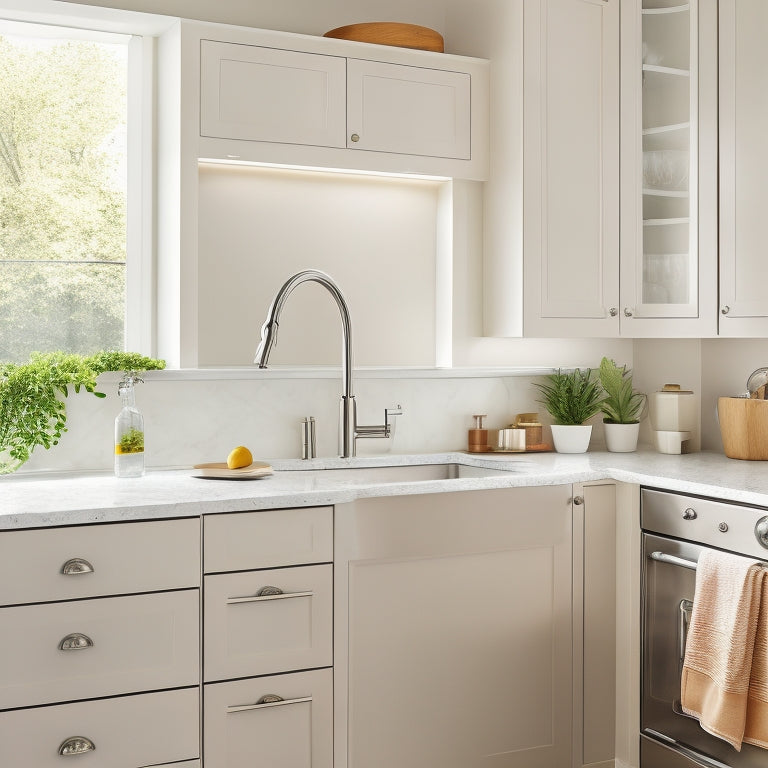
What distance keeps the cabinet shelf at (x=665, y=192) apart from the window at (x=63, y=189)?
64.2 inches

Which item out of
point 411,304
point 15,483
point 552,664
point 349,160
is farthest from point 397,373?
point 15,483

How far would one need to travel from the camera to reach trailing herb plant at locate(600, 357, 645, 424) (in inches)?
120

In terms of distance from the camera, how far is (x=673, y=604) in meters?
2.36

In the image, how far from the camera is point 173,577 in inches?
79.7

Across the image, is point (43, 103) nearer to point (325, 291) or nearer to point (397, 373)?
point (325, 291)

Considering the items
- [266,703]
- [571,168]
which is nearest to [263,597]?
[266,703]

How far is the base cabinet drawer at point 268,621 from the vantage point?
6.79ft

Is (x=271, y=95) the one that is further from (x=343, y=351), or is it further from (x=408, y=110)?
(x=343, y=351)

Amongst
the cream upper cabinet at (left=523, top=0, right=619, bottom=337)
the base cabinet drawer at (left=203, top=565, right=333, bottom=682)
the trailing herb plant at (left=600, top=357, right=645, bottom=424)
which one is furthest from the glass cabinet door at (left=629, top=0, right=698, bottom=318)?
the base cabinet drawer at (left=203, top=565, right=333, bottom=682)

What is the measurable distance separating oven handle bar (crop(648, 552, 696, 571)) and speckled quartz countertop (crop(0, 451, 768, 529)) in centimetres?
18

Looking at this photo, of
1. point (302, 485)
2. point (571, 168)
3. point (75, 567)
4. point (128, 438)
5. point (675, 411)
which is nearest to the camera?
point (75, 567)

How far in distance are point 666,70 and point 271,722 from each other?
2.26 m

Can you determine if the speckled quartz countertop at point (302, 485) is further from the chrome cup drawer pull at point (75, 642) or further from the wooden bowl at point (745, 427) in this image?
the chrome cup drawer pull at point (75, 642)

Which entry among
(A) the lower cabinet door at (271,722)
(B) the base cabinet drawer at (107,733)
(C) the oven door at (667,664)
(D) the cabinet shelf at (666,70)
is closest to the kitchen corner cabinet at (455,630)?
(A) the lower cabinet door at (271,722)
